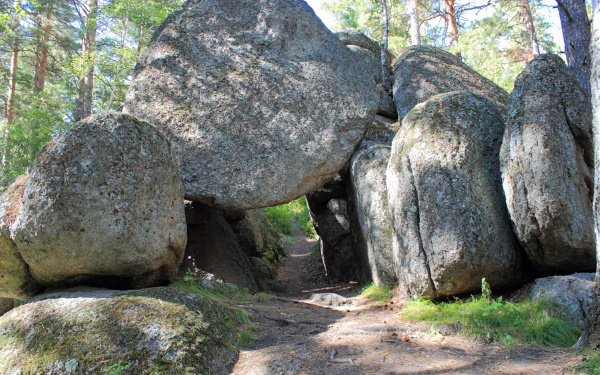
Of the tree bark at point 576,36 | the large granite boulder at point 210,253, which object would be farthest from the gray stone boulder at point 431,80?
the large granite boulder at point 210,253

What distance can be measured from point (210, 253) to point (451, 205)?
4206 mm

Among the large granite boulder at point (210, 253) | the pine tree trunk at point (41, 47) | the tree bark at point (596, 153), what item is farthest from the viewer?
the pine tree trunk at point (41, 47)

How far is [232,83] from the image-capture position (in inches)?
292

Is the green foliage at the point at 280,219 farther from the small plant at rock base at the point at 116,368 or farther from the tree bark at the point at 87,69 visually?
the small plant at rock base at the point at 116,368

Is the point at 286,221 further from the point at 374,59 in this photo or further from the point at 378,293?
the point at 378,293

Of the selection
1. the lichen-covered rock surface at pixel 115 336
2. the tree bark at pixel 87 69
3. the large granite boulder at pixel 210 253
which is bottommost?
the lichen-covered rock surface at pixel 115 336

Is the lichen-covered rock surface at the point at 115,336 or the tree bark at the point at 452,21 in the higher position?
the tree bark at the point at 452,21

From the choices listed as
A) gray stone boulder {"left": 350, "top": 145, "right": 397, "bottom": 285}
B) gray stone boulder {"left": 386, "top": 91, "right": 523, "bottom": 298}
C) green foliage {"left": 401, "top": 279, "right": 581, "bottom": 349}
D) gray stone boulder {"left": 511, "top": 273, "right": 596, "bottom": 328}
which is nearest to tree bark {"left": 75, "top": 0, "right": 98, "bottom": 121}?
gray stone boulder {"left": 350, "top": 145, "right": 397, "bottom": 285}

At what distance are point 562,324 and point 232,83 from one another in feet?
19.2

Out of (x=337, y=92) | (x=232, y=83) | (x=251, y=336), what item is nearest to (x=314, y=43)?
(x=337, y=92)

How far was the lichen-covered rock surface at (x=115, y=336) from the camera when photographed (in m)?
3.46

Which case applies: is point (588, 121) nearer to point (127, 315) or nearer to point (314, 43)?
point (314, 43)

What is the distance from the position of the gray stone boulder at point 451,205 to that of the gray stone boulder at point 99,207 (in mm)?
3025

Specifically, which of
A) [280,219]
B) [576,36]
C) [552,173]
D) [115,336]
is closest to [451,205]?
[552,173]
